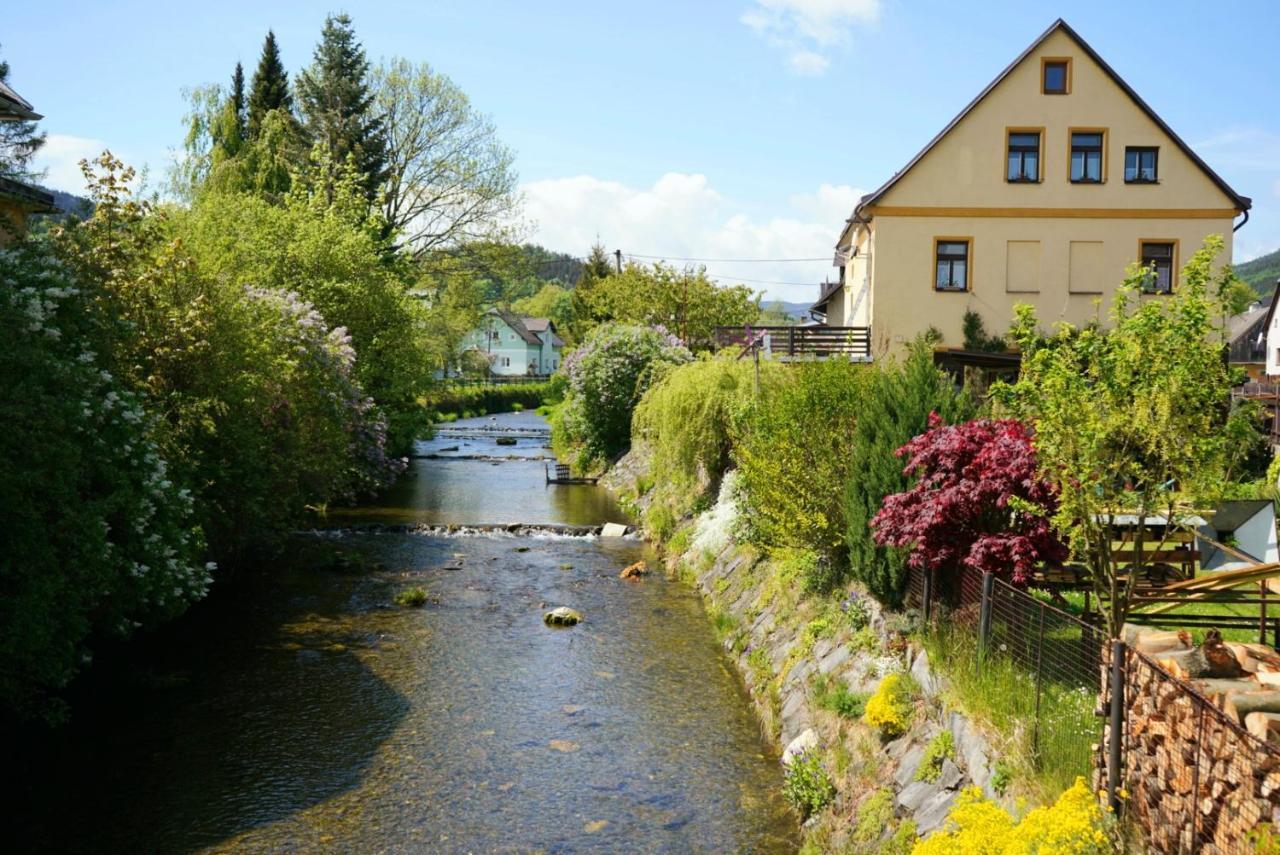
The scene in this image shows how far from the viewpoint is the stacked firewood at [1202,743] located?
5.87 metres

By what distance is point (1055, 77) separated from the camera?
2950cm

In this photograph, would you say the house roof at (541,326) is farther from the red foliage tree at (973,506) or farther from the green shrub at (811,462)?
the red foliage tree at (973,506)

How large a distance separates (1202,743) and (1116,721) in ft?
3.05

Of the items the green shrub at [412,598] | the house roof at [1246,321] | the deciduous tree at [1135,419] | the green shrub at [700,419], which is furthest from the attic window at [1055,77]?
the house roof at [1246,321]

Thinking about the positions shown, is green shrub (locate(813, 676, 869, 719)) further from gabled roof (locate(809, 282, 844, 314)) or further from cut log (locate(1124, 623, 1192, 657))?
gabled roof (locate(809, 282, 844, 314))

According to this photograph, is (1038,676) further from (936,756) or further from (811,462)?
(811,462)

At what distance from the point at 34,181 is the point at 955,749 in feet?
132

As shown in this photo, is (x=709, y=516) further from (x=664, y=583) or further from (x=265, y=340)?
(x=265, y=340)

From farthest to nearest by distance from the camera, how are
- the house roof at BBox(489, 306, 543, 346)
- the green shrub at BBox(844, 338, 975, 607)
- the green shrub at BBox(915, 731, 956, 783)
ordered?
the house roof at BBox(489, 306, 543, 346)
the green shrub at BBox(844, 338, 975, 607)
the green shrub at BBox(915, 731, 956, 783)

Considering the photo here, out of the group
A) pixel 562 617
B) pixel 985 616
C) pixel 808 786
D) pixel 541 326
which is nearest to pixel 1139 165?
pixel 562 617

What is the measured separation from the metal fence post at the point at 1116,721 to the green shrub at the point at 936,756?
2137mm

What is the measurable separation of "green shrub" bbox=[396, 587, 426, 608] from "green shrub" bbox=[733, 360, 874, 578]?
701 centimetres

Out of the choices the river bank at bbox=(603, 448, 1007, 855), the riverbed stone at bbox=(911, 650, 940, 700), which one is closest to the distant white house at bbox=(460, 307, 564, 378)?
the river bank at bbox=(603, 448, 1007, 855)

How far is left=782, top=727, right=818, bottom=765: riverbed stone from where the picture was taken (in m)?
11.8
